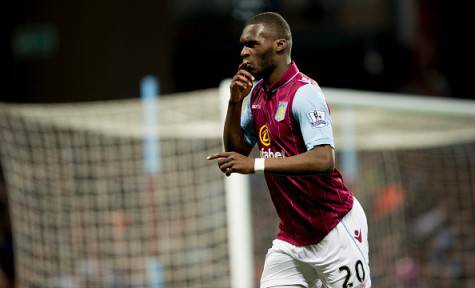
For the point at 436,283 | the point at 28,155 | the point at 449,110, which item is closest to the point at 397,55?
the point at 436,283

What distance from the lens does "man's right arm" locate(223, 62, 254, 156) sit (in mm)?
4383

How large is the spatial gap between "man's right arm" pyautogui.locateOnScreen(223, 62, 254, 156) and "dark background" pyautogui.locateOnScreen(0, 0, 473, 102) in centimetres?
892

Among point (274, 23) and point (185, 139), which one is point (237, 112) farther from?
point (185, 139)

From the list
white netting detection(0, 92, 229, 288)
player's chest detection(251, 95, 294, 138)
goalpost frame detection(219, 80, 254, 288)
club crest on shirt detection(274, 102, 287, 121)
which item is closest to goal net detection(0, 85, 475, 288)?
white netting detection(0, 92, 229, 288)

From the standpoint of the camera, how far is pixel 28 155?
28.1ft

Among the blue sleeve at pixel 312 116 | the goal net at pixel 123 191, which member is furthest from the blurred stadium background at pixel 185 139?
the blue sleeve at pixel 312 116

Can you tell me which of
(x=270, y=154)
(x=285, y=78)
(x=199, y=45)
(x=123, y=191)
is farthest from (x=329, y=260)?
(x=199, y=45)

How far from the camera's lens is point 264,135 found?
463 cm

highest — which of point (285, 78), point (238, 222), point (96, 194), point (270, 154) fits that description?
point (285, 78)

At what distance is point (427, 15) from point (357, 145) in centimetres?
464

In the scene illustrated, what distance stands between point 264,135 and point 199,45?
380 inches

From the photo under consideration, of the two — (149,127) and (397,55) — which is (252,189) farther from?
(397,55)

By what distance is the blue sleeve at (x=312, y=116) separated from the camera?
429cm

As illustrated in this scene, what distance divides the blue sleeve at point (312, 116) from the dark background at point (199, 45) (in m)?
9.22
